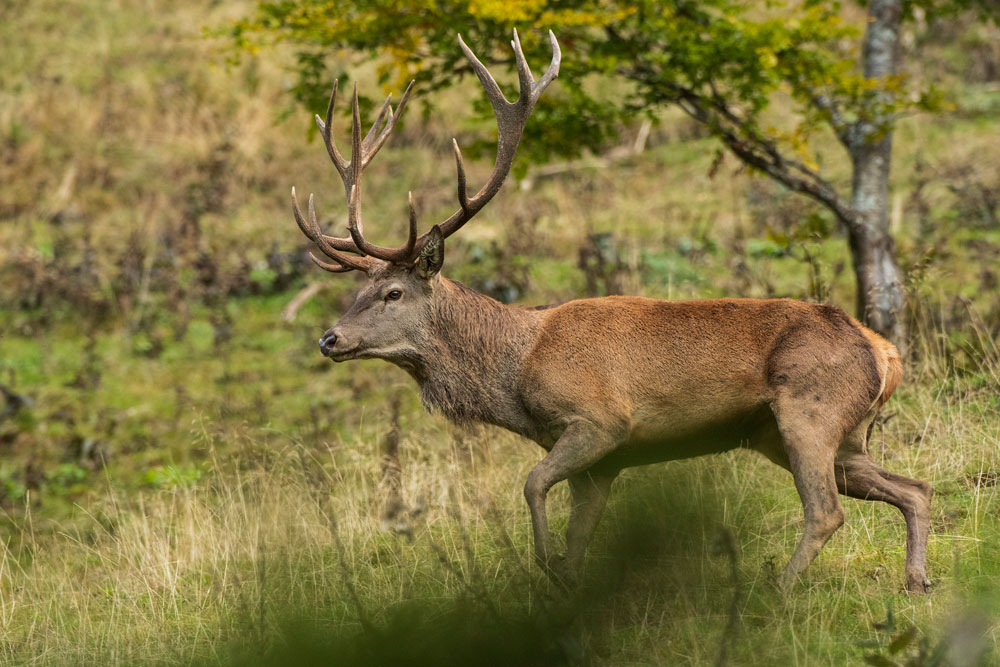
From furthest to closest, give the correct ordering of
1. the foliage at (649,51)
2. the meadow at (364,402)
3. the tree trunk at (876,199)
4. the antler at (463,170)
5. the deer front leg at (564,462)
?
the tree trunk at (876,199) < the foliage at (649,51) < the antler at (463,170) < the deer front leg at (564,462) < the meadow at (364,402)

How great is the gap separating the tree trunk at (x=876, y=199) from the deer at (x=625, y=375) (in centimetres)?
312

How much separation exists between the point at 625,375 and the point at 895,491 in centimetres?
148

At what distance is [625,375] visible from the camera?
5.65 meters

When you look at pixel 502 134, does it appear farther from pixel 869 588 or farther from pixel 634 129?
pixel 634 129

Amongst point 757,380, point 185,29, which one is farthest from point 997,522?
point 185,29

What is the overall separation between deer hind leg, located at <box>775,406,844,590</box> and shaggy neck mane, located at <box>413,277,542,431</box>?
56.1 inches

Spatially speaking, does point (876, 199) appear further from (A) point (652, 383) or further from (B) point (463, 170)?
(B) point (463, 170)

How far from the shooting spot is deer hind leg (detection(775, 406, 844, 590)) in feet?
17.5

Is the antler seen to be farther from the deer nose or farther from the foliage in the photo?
the foliage

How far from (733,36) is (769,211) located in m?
6.16

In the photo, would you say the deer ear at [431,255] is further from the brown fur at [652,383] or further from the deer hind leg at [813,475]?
the deer hind leg at [813,475]

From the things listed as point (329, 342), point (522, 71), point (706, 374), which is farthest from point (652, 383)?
point (522, 71)

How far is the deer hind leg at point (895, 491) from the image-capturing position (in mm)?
5270

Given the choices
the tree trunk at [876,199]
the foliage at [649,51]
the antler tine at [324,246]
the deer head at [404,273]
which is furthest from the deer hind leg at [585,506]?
the tree trunk at [876,199]
